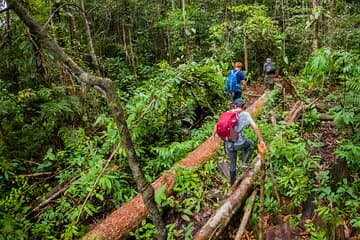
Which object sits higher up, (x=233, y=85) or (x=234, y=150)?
(x=233, y=85)

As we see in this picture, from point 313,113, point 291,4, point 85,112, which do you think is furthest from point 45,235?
point 291,4

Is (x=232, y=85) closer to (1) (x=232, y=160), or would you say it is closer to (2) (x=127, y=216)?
(1) (x=232, y=160)

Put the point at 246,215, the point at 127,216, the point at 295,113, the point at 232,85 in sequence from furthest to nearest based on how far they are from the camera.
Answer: the point at 232,85, the point at 295,113, the point at 127,216, the point at 246,215

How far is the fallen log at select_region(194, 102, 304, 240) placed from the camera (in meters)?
4.79

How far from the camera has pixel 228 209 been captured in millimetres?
5117

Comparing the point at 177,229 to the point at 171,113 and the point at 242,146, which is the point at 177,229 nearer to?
the point at 242,146

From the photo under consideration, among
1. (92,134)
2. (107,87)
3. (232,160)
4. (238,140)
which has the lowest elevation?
(232,160)

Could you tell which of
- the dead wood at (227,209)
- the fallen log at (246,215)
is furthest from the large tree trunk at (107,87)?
the fallen log at (246,215)

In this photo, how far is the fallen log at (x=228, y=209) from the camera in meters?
4.79

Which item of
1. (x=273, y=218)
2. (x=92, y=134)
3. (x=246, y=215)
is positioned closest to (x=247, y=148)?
(x=273, y=218)

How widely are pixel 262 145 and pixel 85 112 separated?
5.39 metres

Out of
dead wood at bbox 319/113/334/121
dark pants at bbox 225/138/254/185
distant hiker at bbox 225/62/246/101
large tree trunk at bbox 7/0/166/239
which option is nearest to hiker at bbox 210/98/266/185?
dark pants at bbox 225/138/254/185

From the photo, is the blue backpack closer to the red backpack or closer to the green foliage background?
the green foliage background

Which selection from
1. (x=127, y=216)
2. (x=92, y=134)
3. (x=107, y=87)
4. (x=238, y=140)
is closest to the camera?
(x=107, y=87)
